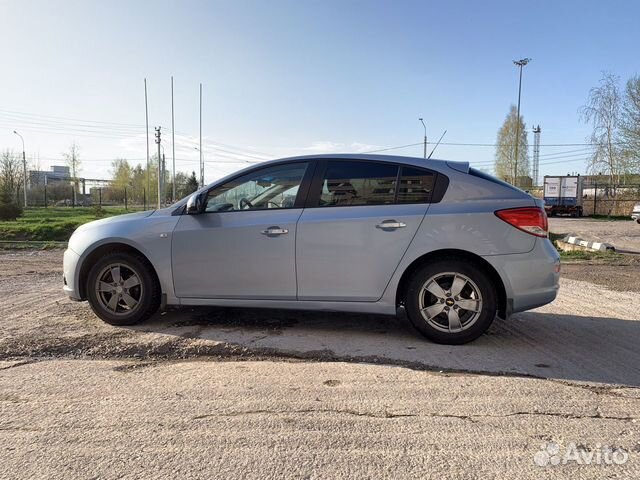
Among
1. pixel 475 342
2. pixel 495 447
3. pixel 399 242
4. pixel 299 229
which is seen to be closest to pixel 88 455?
pixel 495 447

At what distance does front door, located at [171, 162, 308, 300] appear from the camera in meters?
4.30

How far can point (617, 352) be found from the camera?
397 centimetres

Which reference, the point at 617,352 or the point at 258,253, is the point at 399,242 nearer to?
the point at 258,253

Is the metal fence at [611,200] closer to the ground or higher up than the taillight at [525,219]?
higher up

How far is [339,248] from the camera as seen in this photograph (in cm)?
418

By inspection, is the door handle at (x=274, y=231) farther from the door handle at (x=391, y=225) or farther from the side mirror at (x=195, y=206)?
the door handle at (x=391, y=225)

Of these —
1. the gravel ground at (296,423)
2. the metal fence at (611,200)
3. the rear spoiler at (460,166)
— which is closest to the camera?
the gravel ground at (296,423)

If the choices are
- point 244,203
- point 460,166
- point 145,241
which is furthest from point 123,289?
point 460,166

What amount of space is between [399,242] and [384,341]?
95cm

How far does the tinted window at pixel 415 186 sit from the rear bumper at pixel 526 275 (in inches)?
31.5

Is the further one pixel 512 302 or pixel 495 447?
pixel 512 302

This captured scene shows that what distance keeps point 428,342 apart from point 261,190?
2197mm

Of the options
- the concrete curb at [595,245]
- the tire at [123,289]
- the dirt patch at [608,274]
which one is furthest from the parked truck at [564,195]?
the tire at [123,289]

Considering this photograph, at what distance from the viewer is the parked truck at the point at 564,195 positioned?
106 ft
